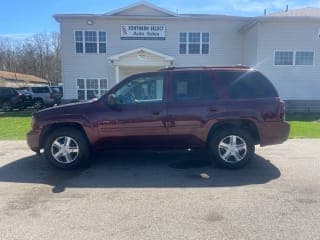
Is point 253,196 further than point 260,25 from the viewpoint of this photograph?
No

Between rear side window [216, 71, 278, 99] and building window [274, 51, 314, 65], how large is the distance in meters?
13.5

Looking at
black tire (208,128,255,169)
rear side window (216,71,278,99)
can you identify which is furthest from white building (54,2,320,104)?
black tire (208,128,255,169)

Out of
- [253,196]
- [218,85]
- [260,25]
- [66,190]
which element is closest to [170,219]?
[253,196]

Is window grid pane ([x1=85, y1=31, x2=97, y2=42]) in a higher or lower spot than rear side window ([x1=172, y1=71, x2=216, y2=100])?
higher

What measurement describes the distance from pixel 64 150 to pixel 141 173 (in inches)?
63.2

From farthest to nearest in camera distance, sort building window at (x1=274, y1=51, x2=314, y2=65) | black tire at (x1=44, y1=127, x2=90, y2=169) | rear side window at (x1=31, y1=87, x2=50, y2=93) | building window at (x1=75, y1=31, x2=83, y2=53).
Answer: rear side window at (x1=31, y1=87, x2=50, y2=93), building window at (x1=75, y1=31, x2=83, y2=53), building window at (x1=274, y1=51, x2=314, y2=65), black tire at (x1=44, y1=127, x2=90, y2=169)

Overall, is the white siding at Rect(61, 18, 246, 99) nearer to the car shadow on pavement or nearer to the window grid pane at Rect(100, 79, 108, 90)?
the window grid pane at Rect(100, 79, 108, 90)

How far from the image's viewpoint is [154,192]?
16.1 feet

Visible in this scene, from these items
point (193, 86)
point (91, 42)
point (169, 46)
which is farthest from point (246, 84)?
point (91, 42)

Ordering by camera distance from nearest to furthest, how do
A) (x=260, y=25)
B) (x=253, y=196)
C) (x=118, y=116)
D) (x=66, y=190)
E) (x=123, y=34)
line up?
(x=253, y=196), (x=66, y=190), (x=118, y=116), (x=260, y=25), (x=123, y=34)

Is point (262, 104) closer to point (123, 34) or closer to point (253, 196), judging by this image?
point (253, 196)

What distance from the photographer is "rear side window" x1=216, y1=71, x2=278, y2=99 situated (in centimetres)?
617

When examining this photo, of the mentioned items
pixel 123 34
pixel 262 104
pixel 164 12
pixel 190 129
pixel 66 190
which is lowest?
pixel 66 190

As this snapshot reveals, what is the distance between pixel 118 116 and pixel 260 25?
14806 mm
